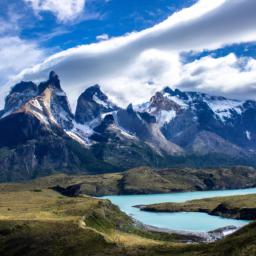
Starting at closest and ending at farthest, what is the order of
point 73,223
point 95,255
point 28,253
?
1. point 95,255
2. point 28,253
3. point 73,223

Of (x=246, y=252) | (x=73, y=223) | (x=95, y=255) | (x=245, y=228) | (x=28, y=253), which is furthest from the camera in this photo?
(x=73, y=223)

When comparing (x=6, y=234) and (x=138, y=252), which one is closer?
(x=138, y=252)

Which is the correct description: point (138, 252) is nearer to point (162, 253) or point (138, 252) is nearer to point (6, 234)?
point (162, 253)

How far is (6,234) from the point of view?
650 feet

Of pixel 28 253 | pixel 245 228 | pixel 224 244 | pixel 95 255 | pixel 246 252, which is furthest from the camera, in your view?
pixel 28 253

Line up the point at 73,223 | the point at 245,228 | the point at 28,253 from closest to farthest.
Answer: the point at 245,228 → the point at 28,253 → the point at 73,223

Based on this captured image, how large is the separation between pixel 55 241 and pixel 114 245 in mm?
25911

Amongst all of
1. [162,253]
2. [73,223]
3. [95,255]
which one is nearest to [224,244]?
[162,253]

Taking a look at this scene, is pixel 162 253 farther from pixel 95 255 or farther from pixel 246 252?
pixel 246 252

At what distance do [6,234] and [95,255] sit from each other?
64.6 m

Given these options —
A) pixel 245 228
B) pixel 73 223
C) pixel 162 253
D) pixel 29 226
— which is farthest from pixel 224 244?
pixel 29 226

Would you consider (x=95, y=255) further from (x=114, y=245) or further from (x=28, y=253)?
(x=28, y=253)

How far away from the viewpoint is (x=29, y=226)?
652ft

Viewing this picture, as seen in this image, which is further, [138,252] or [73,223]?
[73,223]
